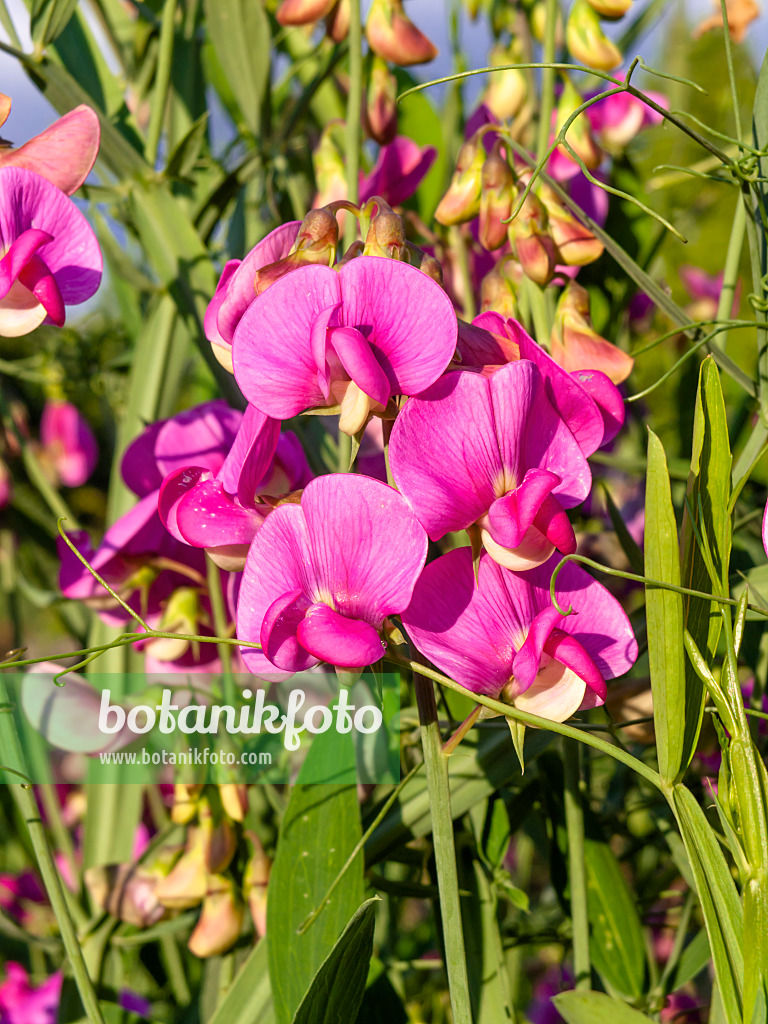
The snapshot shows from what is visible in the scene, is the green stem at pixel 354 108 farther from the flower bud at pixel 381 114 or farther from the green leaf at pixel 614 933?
the green leaf at pixel 614 933

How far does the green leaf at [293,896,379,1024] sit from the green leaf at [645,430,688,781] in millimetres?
136

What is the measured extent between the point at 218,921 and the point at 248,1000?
0.07 m

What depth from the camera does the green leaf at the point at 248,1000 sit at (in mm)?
495

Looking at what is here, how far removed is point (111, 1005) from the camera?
567 millimetres

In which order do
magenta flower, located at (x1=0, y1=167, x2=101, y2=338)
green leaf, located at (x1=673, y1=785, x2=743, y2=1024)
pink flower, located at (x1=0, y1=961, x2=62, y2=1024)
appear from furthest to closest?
pink flower, located at (x1=0, y1=961, x2=62, y2=1024)
magenta flower, located at (x1=0, y1=167, x2=101, y2=338)
green leaf, located at (x1=673, y1=785, x2=743, y2=1024)

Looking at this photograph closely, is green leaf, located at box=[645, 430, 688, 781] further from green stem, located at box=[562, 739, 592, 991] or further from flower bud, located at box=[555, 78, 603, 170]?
flower bud, located at box=[555, 78, 603, 170]

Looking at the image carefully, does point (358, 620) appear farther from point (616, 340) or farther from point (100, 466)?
point (100, 466)

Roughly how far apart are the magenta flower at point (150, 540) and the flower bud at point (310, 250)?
6.4 inches

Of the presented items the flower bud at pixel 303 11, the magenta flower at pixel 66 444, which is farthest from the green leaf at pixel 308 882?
the magenta flower at pixel 66 444

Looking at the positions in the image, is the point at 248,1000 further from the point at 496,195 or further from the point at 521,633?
the point at 496,195

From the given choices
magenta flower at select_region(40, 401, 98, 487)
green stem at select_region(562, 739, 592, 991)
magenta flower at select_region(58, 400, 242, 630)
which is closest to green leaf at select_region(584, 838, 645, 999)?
green stem at select_region(562, 739, 592, 991)

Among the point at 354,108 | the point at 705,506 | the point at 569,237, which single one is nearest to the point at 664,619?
the point at 705,506

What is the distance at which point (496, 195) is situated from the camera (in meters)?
0.51

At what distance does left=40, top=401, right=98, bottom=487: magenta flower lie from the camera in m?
1.12
